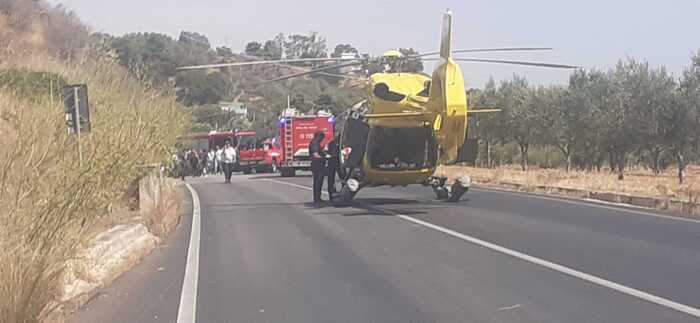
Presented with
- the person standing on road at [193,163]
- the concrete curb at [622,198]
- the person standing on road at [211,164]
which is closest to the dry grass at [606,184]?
the concrete curb at [622,198]

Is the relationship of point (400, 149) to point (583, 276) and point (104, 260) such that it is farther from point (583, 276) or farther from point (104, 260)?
point (583, 276)

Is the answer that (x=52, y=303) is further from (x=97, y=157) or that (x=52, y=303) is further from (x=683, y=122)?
(x=683, y=122)

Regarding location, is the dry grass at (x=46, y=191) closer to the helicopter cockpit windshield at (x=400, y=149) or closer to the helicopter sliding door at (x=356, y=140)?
the helicopter sliding door at (x=356, y=140)

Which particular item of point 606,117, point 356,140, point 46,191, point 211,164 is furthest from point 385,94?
point 211,164

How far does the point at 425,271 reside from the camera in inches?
466

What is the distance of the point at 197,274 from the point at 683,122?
96.8ft

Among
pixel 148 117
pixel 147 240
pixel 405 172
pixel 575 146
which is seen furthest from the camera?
pixel 575 146

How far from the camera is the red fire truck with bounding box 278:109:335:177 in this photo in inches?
1949

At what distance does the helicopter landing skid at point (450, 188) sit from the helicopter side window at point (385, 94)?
278 centimetres

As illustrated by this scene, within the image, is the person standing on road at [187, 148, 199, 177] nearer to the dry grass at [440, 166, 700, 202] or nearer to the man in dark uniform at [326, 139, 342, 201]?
the dry grass at [440, 166, 700, 202]

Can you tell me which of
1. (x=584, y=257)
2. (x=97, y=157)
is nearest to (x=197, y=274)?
(x=97, y=157)

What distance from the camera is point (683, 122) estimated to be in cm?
3719

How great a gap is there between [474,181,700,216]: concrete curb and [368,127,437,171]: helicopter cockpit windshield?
5.10m

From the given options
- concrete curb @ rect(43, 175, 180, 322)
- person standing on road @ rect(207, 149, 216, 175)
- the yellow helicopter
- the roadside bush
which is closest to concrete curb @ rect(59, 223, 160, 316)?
concrete curb @ rect(43, 175, 180, 322)
